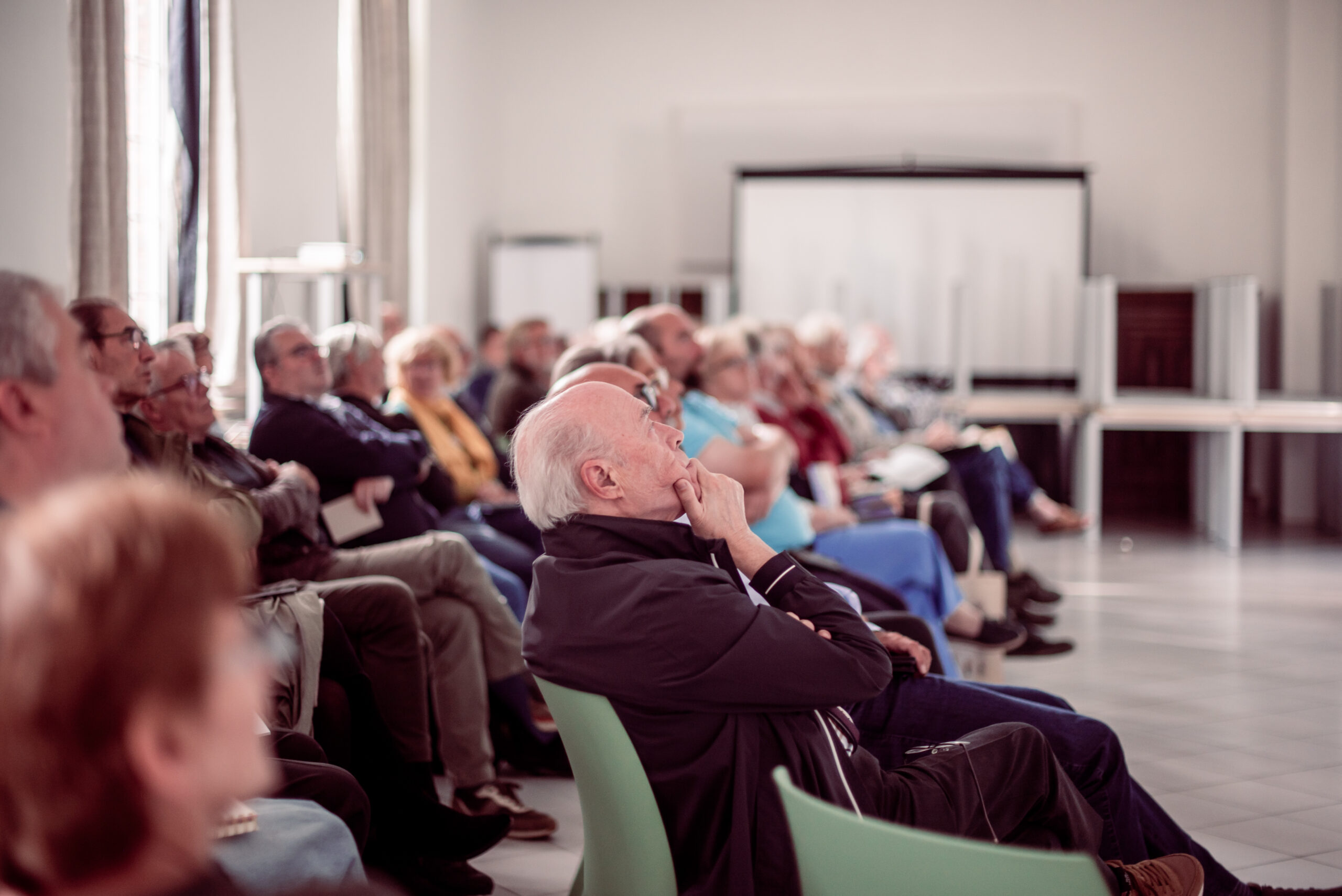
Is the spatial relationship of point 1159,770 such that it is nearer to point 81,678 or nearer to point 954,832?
point 954,832

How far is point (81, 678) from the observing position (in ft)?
2.23

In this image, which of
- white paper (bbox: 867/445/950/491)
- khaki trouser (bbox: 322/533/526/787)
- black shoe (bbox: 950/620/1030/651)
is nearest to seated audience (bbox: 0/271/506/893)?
khaki trouser (bbox: 322/533/526/787)

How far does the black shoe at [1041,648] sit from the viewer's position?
4.84 m

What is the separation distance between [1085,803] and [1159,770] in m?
1.67

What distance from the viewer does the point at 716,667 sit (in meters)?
1.58

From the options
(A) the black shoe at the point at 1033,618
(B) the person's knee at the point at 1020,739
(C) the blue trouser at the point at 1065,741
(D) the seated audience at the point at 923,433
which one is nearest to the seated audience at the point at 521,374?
(D) the seated audience at the point at 923,433

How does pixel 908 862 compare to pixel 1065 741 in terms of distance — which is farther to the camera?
pixel 1065 741

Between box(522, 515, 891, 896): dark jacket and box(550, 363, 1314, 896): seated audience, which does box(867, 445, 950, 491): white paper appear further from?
box(522, 515, 891, 896): dark jacket

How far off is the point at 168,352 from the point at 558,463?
5.66ft

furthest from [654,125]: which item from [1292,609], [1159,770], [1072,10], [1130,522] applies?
[1159,770]

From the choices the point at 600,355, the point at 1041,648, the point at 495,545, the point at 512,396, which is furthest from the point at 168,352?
the point at 1041,648

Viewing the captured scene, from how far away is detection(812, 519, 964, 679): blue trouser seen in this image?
3.94 meters

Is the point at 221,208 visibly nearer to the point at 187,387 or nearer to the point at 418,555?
the point at 187,387

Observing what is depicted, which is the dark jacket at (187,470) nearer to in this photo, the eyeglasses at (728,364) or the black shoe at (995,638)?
the eyeglasses at (728,364)
